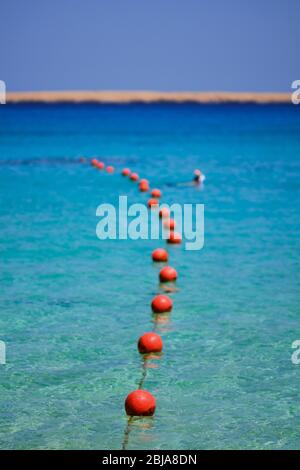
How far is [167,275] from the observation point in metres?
11.0

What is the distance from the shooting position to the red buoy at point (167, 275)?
11.0 m

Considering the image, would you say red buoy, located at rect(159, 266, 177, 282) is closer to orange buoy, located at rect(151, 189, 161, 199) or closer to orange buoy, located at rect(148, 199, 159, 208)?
orange buoy, located at rect(148, 199, 159, 208)

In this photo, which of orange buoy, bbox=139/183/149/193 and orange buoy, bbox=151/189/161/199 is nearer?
orange buoy, bbox=151/189/161/199

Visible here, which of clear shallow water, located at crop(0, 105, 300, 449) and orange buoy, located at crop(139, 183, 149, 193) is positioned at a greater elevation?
orange buoy, located at crop(139, 183, 149, 193)

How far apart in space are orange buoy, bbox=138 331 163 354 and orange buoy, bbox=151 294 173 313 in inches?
54.1

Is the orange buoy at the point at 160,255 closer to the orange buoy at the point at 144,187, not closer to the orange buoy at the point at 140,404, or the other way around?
the orange buoy at the point at 140,404

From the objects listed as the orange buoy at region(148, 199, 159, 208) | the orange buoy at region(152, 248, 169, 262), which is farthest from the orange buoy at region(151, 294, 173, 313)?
the orange buoy at region(148, 199, 159, 208)

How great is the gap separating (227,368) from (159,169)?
20.6 m

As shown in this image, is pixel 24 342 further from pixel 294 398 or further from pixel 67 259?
pixel 67 259

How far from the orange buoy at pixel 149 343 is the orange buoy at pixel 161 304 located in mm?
1375

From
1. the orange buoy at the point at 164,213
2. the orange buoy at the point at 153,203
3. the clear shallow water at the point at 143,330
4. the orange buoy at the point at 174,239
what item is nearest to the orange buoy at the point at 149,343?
the clear shallow water at the point at 143,330

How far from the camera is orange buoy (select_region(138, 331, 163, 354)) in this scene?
8.01 meters

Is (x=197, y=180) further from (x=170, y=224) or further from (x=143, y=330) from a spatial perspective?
(x=143, y=330)

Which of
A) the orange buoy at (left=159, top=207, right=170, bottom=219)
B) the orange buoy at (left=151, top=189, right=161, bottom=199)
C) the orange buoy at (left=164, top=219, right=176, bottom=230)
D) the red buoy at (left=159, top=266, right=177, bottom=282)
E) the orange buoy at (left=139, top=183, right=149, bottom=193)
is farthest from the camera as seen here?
the orange buoy at (left=139, top=183, right=149, bottom=193)
